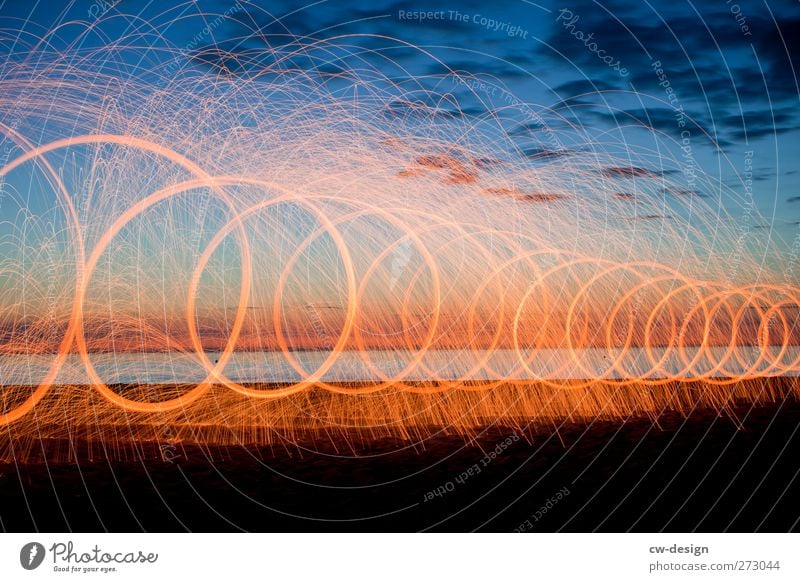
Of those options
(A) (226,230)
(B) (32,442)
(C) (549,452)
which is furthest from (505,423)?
(B) (32,442)

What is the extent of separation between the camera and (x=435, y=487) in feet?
29.9

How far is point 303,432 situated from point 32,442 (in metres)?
4.02
